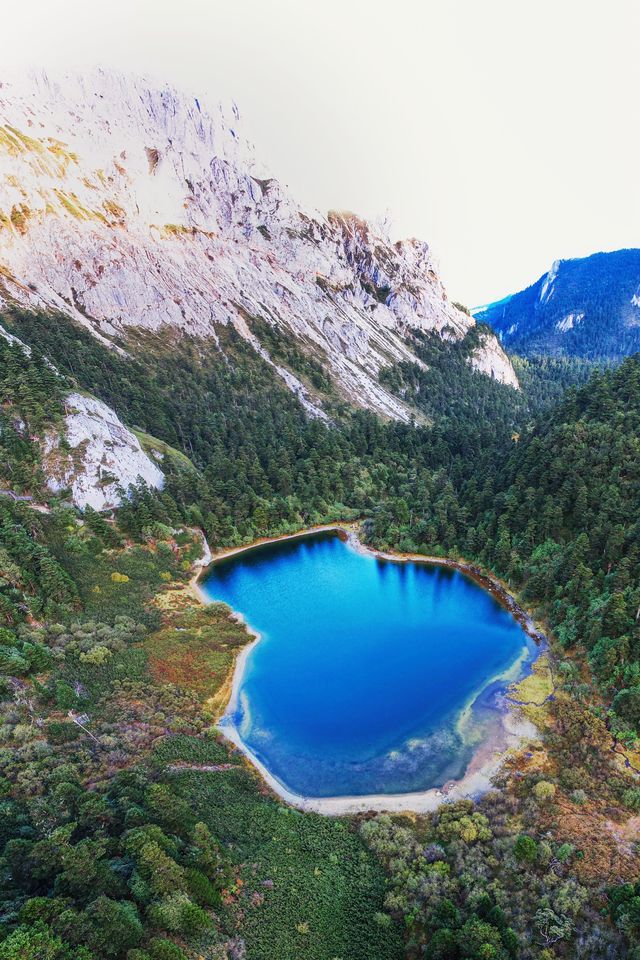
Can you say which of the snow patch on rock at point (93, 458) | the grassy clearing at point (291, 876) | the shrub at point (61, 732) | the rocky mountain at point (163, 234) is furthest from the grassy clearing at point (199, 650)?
the rocky mountain at point (163, 234)

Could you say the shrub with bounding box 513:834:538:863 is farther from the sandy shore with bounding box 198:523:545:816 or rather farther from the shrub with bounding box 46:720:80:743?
the shrub with bounding box 46:720:80:743

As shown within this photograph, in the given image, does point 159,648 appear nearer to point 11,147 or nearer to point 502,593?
point 502,593

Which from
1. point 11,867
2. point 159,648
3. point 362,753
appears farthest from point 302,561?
point 11,867

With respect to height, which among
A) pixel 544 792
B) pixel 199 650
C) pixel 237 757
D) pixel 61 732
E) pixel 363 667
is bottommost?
pixel 237 757

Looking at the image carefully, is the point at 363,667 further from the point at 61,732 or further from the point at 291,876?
the point at 61,732

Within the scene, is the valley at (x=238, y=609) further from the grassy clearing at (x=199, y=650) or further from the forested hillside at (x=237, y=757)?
the grassy clearing at (x=199, y=650)

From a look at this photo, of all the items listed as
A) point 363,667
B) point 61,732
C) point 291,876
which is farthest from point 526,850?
point 61,732
